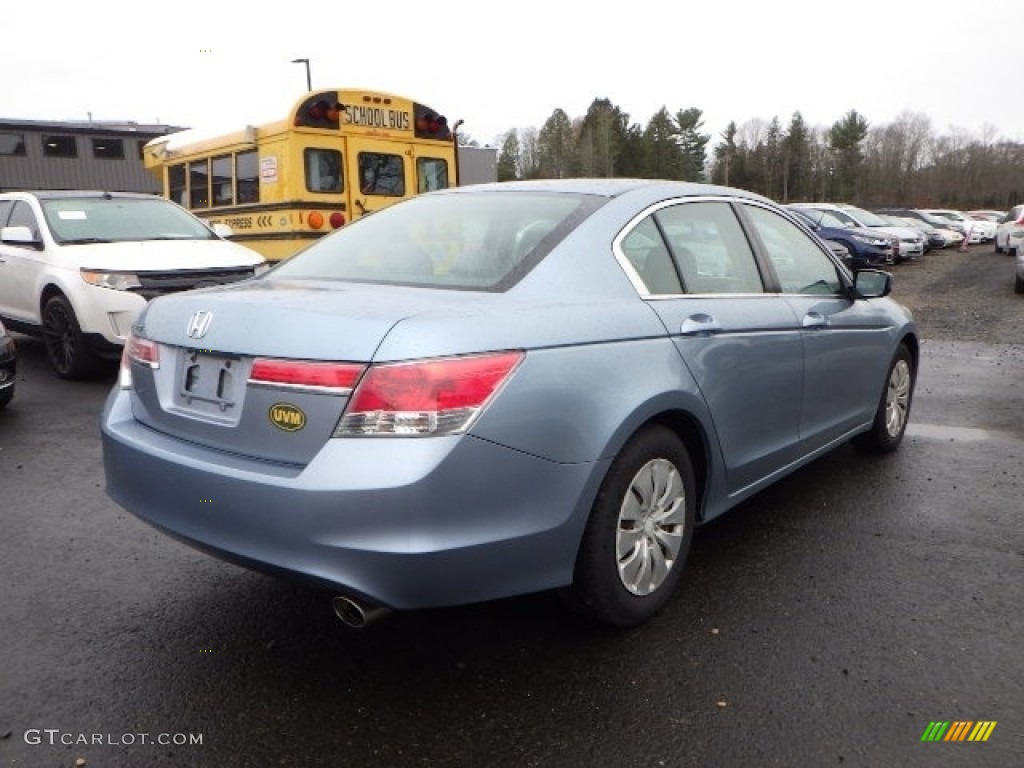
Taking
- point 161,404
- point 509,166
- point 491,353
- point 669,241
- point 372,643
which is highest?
point 509,166

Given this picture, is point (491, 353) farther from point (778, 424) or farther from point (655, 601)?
point (778, 424)

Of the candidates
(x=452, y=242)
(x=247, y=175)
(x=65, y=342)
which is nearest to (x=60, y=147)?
(x=247, y=175)

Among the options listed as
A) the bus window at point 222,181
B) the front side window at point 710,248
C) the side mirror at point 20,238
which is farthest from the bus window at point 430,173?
the front side window at point 710,248

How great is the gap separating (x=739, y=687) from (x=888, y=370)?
279 cm

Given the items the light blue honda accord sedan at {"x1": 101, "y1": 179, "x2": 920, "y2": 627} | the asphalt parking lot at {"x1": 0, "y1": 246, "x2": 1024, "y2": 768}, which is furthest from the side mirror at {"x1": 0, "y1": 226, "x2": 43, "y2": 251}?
the light blue honda accord sedan at {"x1": 101, "y1": 179, "x2": 920, "y2": 627}

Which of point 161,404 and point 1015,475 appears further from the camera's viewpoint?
point 1015,475

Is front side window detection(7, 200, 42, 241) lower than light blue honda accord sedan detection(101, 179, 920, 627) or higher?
higher

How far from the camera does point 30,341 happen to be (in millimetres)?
9930

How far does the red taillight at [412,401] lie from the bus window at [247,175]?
9034 millimetres

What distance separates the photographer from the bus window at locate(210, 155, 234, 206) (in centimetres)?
1110

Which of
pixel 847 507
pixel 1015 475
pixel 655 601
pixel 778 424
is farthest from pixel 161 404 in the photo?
pixel 1015 475

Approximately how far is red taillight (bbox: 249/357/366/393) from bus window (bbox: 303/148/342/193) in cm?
808

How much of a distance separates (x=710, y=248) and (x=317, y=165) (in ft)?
24.7

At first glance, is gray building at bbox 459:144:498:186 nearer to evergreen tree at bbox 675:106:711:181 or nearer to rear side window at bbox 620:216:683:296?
rear side window at bbox 620:216:683:296
